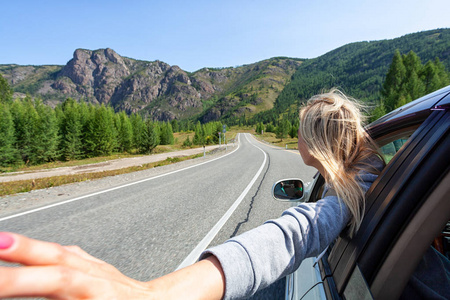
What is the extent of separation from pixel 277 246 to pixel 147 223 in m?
3.72

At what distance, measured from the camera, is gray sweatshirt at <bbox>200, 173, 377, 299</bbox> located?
803 millimetres

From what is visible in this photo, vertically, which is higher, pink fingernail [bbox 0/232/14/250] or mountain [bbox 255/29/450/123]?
mountain [bbox 255/29/450/123]

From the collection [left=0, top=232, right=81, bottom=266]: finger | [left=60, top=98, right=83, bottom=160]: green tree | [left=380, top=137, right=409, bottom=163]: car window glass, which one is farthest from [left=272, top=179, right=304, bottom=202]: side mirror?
[left=60, top=98, right=83, bottom=160]: green tree

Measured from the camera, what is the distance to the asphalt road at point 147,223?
288 centimetres

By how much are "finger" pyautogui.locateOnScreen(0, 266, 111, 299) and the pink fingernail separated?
0.04 m

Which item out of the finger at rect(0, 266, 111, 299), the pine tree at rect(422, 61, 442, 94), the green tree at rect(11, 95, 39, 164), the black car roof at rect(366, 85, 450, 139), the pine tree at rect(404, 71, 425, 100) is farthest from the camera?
the pine tree at rect(422, 61, 442, 94)

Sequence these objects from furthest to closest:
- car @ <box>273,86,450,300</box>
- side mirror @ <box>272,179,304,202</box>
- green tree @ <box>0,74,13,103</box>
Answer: green tree @ <box>0,74,13,103</box> → side mirror @ <box>272,179,304,202</box> → car @ <box>273,86,450,300</box>

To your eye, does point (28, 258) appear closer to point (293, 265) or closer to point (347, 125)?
point (293, 265)

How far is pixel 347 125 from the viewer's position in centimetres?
124

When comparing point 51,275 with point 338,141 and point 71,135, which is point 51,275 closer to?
point 338,141

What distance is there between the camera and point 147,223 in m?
4.05

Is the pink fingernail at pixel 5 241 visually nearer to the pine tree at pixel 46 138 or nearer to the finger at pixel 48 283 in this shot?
the finger at pixel 48 283

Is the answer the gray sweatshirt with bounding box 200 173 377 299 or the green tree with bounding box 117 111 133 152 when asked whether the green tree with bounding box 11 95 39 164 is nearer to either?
the green tree with bounding box 117 111 133 152

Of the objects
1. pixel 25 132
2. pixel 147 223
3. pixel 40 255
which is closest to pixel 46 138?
pixel 25 132
